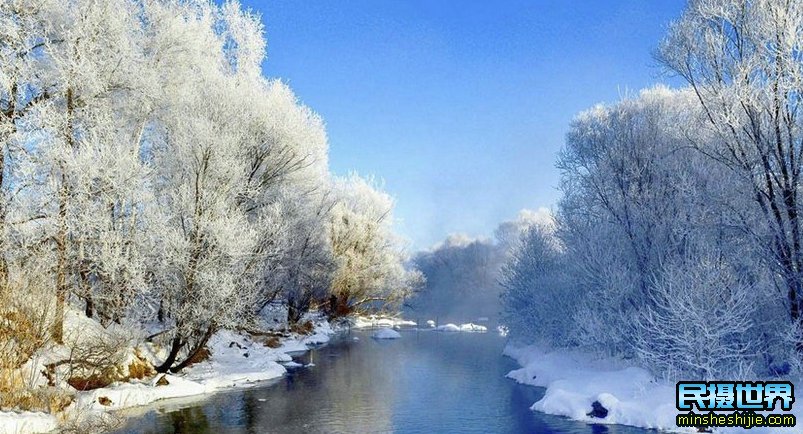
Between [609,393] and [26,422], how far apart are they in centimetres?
1883

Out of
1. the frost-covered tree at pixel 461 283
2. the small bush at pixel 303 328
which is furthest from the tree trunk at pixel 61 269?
the frost-covered tree at pixel 461 283

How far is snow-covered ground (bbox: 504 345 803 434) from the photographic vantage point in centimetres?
1905

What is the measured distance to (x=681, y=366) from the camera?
888 inches

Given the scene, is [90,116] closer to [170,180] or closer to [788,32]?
[170,180]

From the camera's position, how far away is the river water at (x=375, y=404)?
18.8m

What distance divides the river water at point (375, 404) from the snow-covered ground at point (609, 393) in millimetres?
718

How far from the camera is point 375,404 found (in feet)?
74.5

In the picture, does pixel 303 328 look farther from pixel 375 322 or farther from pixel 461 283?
pixel 461 283

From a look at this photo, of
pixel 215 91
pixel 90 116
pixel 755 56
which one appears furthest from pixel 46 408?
pixel 755 56

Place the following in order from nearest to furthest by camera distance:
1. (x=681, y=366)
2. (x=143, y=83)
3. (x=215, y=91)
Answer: (x=681, y=366) → (x=143, y=83) → (x=215, y=91)

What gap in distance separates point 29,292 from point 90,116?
300 inches

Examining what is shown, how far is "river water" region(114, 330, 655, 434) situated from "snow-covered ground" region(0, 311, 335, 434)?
3.49 feet

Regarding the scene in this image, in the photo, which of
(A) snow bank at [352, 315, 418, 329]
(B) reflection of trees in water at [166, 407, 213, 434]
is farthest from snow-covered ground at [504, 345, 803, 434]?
(A) snow bank at [352, 315, 418, 329]

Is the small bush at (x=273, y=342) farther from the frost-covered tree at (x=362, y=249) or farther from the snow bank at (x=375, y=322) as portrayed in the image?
the snow bank at (x=375, y=322)
